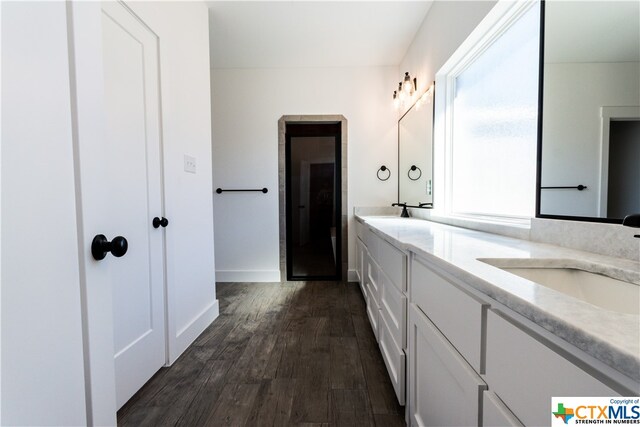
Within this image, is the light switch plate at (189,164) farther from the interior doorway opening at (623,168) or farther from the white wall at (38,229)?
the interior doorway opening at (623,168)

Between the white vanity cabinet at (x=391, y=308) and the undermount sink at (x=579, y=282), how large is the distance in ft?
1.46

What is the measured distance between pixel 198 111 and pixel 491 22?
188 cm

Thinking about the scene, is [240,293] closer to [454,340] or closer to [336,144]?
[336,144]

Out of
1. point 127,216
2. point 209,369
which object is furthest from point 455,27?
point 209,369

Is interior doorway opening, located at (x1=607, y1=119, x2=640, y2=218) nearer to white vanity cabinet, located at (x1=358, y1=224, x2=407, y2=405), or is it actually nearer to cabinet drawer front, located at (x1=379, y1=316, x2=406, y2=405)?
white vanity cabinet, located at (x1=358, y1=224, x2=407, y2=405)

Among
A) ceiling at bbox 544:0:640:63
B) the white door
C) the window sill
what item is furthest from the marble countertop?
the white door

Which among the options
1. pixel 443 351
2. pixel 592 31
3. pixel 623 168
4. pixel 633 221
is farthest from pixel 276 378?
pixel 592 31

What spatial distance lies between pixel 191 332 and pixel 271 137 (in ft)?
7.07

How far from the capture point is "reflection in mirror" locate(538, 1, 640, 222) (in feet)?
2.53

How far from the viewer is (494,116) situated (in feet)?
5.29

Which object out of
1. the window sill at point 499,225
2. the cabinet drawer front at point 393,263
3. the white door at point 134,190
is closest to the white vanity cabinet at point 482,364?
the cabinet drawer front at point 393,263

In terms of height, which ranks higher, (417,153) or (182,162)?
(417,153)

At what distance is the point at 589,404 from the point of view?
0.37 m

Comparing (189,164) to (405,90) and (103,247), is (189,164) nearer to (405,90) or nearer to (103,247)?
(103,247)
